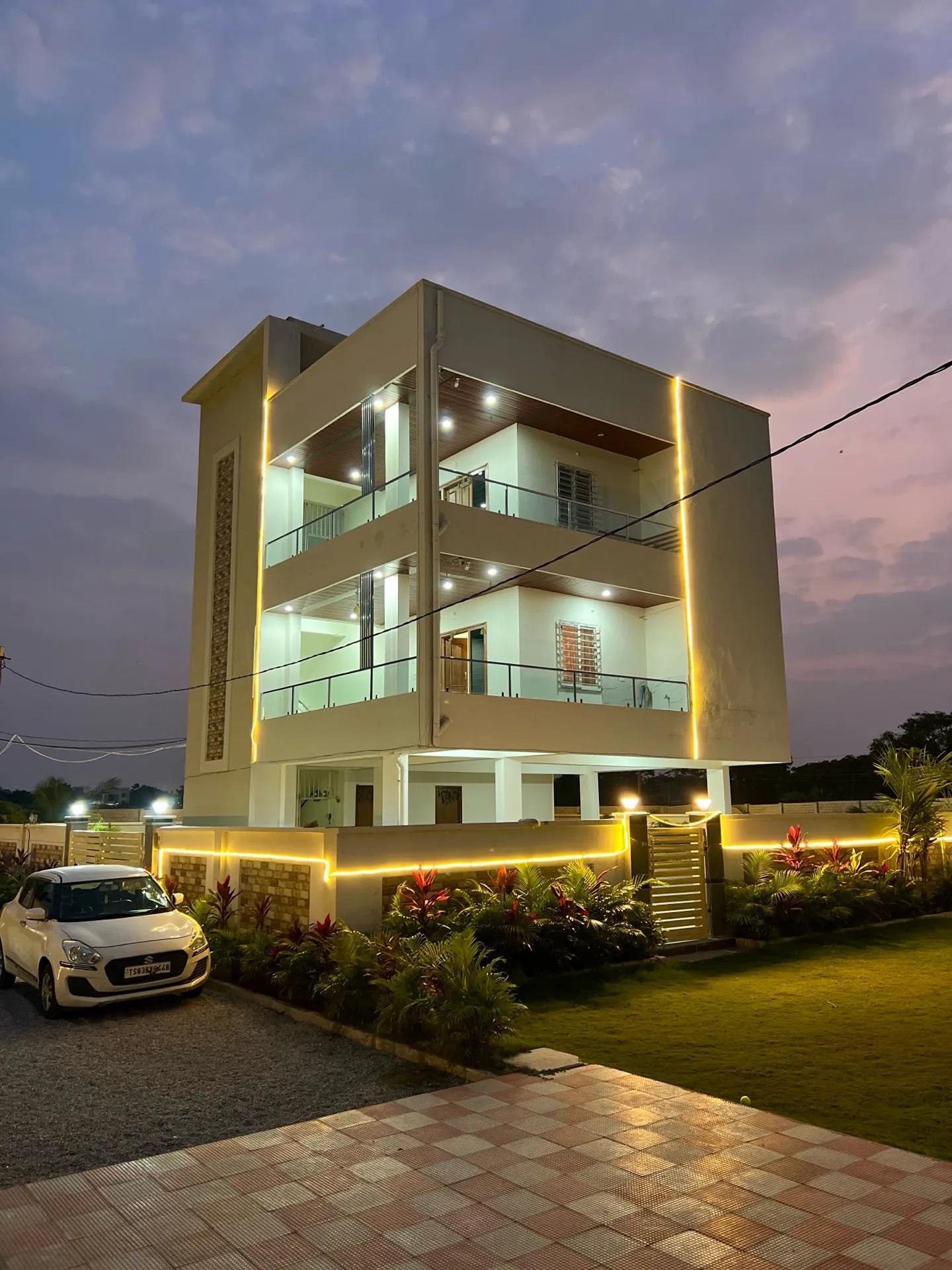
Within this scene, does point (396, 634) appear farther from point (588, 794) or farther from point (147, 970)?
point (147, 970)

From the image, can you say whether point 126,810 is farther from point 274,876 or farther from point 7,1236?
point 7,1236

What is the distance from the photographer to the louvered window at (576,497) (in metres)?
18.9

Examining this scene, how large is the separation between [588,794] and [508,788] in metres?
4.50

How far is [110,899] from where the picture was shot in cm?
1100

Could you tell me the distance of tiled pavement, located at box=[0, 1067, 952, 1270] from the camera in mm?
4188

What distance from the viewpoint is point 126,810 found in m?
25.0

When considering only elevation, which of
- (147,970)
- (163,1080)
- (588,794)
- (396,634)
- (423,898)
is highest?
(396,634)

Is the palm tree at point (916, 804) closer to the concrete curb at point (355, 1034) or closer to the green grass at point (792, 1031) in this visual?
the green grass at point (792, 1031)

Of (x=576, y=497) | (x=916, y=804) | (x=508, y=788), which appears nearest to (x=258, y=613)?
(x=508, y=788)

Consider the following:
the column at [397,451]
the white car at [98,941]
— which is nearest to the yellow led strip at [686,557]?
the column at [397,451]

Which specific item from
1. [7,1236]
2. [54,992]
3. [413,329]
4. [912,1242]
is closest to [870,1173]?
[912,1242]

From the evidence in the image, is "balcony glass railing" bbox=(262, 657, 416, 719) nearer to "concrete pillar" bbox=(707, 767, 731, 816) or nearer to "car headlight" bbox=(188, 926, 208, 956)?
"car headlight" bbox=(188, 926, 208, 956)

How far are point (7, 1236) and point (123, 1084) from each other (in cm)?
302

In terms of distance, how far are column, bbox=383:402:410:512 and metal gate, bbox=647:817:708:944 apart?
7.58m
